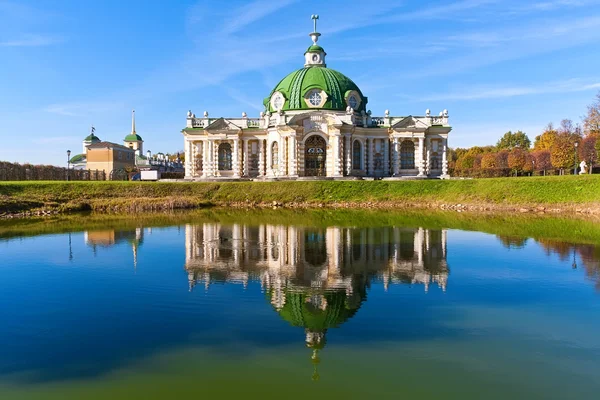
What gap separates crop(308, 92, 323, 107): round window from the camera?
6125 centimetres

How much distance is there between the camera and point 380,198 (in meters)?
48.1

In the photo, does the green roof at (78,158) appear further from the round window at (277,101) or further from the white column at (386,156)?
the white column at (386,156)

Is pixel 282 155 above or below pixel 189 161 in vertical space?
above

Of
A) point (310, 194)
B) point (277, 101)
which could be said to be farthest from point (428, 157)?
point (277, 101)

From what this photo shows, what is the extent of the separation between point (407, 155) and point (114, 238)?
1812 inches

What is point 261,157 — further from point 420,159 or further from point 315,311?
point 315,311

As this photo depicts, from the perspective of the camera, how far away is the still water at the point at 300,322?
26.8 feet

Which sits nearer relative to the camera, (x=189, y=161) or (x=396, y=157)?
(x=396, y=157)

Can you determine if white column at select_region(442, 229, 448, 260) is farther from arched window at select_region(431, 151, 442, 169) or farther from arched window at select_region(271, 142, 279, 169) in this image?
arched window at select_region(431, 151, 442, 169)

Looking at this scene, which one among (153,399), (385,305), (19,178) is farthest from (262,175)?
(153,399)

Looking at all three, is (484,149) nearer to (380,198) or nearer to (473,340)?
(380,198)

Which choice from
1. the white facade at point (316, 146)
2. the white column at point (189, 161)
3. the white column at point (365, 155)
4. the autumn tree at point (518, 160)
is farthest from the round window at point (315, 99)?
the autumn tree at point (518, 160)

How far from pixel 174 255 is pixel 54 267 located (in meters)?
4.61

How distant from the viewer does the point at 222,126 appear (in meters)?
63.2
